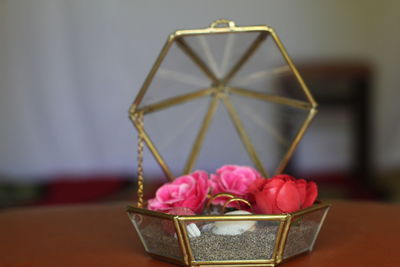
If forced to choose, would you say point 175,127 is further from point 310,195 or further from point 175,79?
point 310,195

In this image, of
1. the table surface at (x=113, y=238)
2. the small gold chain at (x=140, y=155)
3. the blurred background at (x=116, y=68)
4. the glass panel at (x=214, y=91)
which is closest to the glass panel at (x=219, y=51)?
the glass panel at (x=214, y=91)

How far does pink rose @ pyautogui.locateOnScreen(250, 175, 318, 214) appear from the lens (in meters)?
0.77

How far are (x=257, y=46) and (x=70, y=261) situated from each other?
43 cm

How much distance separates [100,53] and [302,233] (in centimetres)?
288

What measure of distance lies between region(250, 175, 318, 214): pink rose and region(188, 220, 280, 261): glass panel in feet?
0.10

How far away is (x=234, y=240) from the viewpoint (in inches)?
29.6

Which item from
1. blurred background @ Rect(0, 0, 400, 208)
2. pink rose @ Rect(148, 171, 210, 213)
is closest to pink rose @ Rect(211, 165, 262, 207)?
pink rose @ Rect(148, 171, 210, 213)

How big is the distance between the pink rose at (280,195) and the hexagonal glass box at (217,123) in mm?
17

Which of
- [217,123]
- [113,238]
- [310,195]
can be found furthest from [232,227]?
[217,123]

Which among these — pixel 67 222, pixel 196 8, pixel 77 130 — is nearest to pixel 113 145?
pixel 77 130

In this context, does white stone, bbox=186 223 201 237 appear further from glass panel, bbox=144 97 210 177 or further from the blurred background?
the blurred background

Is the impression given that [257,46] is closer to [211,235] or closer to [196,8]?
[211,235]

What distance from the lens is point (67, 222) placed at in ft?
3.53

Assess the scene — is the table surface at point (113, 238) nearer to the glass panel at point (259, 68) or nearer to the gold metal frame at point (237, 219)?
the gold metal frame at point (237, 219)
